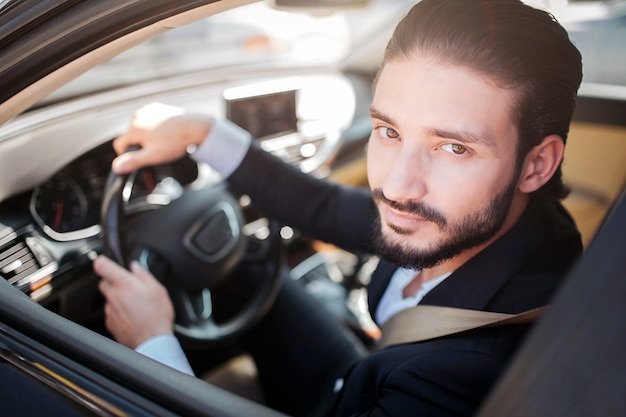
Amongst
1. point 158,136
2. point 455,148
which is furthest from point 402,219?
point 158,136

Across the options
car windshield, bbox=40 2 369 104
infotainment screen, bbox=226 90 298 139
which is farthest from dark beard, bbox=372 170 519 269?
car windshield, bbox=40 2 369 104

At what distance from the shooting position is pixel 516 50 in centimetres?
89

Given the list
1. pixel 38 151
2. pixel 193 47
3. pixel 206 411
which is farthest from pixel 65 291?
pixel 193 47

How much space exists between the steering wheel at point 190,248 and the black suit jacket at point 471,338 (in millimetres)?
498

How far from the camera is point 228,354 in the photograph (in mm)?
1992

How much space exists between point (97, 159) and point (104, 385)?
94cm

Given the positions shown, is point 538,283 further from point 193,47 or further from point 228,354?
point 193,47

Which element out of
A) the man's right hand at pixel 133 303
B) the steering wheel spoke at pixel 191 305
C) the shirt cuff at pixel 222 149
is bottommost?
the steering wheel spoke at pixel 191 305

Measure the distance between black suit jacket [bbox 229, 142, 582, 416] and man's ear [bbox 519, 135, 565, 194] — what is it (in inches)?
2.6

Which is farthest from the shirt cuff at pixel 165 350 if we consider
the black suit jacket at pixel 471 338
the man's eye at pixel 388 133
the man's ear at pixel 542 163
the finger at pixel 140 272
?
the man's ear at pixel 542 163

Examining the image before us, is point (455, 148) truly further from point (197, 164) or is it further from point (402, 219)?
point (197, 164)

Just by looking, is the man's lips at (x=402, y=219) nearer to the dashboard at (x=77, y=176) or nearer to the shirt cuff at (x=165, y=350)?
the shirt cuff at (x=165, y=350)

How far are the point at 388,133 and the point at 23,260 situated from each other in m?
0.86

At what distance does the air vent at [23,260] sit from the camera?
4.08 feet
